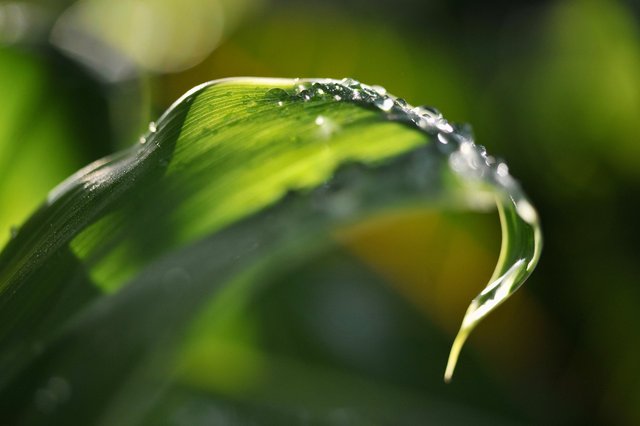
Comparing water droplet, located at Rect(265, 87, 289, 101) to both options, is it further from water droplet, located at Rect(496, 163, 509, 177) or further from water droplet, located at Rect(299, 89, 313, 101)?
water droplet, located at Rect(496, 163, 509, 177)

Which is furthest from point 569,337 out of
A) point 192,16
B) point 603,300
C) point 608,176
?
point 192,16

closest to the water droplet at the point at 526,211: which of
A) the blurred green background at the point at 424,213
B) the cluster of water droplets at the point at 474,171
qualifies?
the cluster of water droplets at the point at 474,171

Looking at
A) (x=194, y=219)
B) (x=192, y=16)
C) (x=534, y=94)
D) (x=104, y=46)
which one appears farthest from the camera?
(x=192, y=16)

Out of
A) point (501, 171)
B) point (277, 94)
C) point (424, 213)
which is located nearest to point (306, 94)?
point (277, 94)

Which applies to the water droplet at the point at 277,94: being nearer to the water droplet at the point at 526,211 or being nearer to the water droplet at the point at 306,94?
the water droplet at the point at 306,94

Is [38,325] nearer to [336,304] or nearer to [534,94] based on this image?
[336,304]
